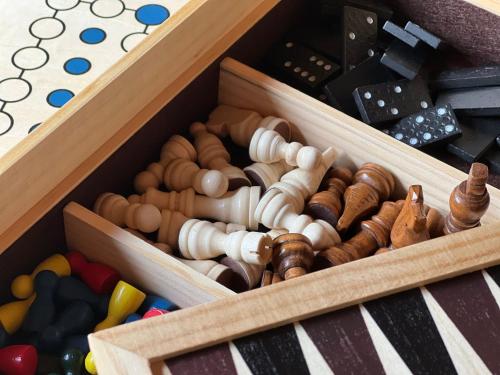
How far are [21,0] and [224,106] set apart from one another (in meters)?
0.33

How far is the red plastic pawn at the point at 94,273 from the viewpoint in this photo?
1.09m

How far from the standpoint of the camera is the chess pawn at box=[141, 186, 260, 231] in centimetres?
116

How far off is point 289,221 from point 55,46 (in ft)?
1.28

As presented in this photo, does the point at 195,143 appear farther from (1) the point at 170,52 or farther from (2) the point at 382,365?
(2) the point at 382,365

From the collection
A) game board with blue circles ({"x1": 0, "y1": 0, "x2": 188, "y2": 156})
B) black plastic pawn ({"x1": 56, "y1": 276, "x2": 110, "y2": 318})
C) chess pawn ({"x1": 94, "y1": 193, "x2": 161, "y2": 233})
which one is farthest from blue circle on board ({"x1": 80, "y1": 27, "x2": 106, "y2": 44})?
black plastic pawn ({"x1": 56, "y1": 276, "x2": 110, "y2": 318})

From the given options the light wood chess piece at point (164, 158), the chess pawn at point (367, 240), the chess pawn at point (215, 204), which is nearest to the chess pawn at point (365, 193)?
the chess pawn at point (367, 240)

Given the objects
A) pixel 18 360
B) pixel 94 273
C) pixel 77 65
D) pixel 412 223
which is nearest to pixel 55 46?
pixel 77 65

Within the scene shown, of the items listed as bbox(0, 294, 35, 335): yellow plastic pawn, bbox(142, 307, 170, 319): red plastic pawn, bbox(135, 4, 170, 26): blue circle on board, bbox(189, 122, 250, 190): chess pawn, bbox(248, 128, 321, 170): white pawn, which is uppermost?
bbox(135, 4, 170, 26): blue circle on board

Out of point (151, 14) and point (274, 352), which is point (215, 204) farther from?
point (274, 352)

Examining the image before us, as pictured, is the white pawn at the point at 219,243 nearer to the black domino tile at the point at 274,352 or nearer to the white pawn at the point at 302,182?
the white pawn at the point at 302,182

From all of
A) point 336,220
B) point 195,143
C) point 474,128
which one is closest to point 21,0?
point 195,143

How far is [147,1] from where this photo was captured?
1222 mm

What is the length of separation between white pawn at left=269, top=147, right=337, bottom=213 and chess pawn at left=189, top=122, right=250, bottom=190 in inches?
2.0

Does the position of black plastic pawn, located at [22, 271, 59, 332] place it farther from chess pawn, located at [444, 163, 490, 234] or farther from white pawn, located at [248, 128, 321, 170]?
chess pawn, located at [444, 163, 490, 234]
